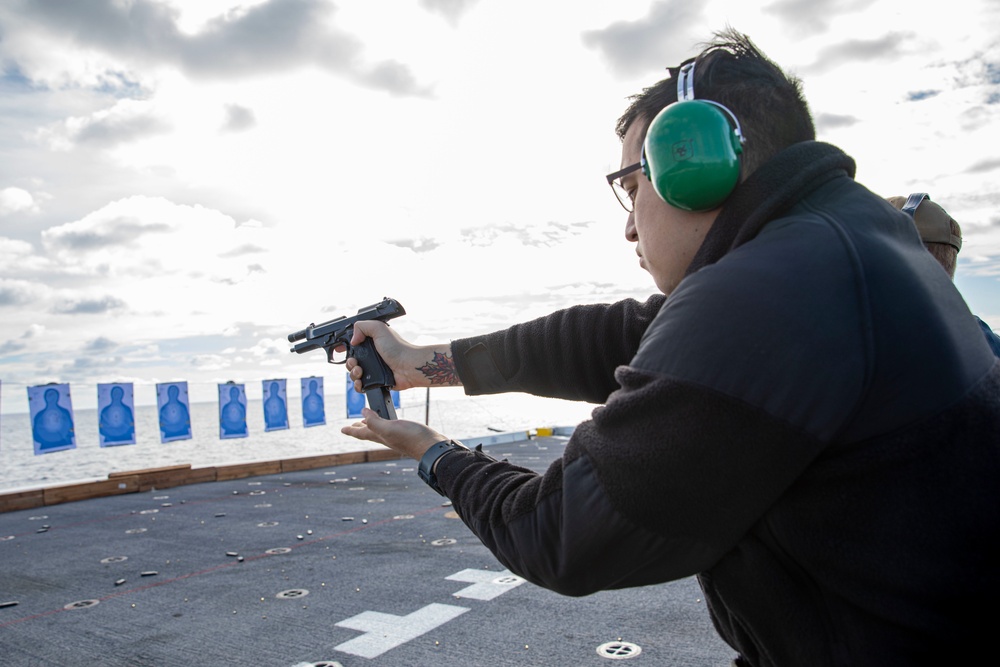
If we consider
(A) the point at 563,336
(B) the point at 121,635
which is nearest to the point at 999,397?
(A) the point at 563,336

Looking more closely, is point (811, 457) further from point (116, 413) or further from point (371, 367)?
point (116, 413)

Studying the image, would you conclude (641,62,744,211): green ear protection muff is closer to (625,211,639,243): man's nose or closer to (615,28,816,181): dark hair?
(615,28,816,181): dark hair

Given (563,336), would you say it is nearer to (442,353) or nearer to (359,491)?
(442,353)

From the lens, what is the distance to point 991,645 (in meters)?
0.81

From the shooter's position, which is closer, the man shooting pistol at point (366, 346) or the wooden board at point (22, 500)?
the man shooting pistol at point (366, 346)

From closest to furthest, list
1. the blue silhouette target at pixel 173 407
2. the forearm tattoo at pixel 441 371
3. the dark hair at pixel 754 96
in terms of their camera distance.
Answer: the dark hair at pixel 754 96
the forearm tattoo at pixel 441 371
the blue silhouette target at pixel 173 407

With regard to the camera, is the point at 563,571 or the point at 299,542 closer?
the point at 563,571

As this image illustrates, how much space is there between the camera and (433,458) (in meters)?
1.17

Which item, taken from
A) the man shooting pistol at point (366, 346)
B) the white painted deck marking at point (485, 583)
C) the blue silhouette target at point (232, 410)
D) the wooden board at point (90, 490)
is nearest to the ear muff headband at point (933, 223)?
the man shooting pistol at point (366, 346)

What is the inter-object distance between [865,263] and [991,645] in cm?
49

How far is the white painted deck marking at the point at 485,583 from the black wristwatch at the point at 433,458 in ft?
9.39

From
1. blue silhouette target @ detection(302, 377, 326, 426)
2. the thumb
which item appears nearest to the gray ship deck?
the thumb

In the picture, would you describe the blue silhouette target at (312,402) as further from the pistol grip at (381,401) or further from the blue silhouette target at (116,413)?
the pistol grip at (381,401)

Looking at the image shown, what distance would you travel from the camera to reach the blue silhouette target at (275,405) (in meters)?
16.1
